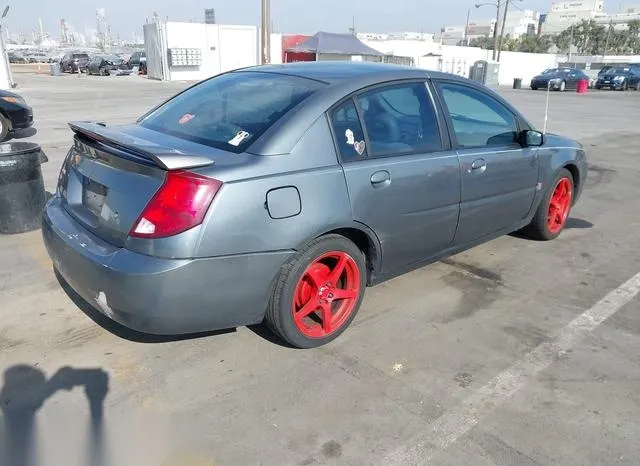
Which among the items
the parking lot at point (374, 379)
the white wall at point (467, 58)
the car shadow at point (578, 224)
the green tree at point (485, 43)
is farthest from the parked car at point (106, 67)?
the green tree at point (485, 43)

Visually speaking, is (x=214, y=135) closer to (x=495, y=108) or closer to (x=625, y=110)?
(x=495, y=108)

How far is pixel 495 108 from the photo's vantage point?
4164 mm

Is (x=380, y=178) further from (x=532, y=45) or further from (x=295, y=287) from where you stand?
(x=532, y=45)

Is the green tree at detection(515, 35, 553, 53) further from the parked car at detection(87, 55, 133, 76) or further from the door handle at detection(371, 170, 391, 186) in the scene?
the door handle at detection(371, 170, 391, 186)

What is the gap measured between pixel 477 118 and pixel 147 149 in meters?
2.53

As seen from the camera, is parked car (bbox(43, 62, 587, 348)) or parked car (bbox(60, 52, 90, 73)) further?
parked car (bbox(60, 52, 90, 73))

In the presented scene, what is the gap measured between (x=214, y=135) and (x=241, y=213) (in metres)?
0.68

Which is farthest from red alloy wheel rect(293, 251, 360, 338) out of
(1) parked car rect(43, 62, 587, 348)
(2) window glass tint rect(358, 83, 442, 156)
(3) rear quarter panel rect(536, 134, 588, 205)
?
(3) rear quarter panel rect(536, 134, 588, 205)

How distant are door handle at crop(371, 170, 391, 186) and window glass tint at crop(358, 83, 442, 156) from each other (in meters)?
0.13

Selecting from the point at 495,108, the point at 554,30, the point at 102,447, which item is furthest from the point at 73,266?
the point at 554,30

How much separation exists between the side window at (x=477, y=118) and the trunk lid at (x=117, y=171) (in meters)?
1.82

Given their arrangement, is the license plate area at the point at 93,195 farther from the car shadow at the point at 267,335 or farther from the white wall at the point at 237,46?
the white wall at the point at 237,46

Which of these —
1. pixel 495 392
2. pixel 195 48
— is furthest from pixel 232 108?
pixel 195 48

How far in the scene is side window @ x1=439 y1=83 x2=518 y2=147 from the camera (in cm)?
372
